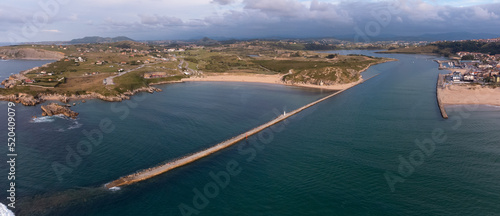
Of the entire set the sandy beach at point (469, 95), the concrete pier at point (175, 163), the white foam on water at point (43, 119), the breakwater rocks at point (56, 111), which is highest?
the sandy beach at point (469, 95)

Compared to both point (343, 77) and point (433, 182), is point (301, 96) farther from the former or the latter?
point (433, 182)

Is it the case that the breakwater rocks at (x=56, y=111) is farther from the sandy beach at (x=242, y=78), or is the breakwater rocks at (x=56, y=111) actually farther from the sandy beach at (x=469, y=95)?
the sandy beach at (x=469, y=95)

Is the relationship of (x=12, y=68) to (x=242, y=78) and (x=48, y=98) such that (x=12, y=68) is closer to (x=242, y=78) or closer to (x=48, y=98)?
(x=48, y=98)

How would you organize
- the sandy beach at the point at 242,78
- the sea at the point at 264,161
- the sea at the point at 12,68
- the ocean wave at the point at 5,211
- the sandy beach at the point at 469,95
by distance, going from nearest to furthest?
the ocean wave at the point at 5,211, the sea at the point at 264,161, the sandy beach at the point at 469,95, the sandy beach at the point at 242,78, the sea at the point at 12,68

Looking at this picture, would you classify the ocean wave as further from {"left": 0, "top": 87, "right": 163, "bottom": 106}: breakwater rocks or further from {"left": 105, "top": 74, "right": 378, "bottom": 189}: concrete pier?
{"left": 0, "top": 87, "right": 163, "bottom": 106}: breakwater rocks

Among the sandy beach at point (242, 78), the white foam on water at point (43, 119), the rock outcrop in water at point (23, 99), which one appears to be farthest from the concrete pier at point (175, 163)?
the sandy beach at point (242, 78)

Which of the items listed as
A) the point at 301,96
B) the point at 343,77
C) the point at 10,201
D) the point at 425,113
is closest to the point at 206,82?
the point at 301,96

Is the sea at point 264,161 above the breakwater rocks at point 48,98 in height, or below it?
below
